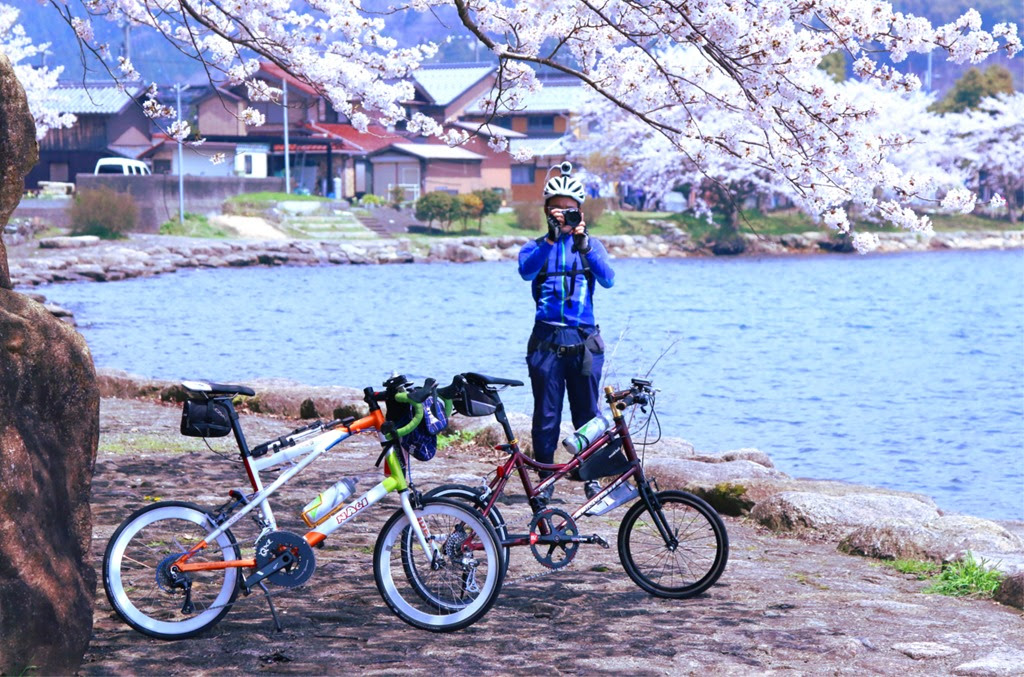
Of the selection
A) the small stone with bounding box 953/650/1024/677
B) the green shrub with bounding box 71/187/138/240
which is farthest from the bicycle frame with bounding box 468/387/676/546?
the green shrub with bounding box 71/187/138/240

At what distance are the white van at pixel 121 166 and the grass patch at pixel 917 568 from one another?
182 feet

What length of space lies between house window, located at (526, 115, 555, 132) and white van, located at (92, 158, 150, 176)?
2182 centimetres

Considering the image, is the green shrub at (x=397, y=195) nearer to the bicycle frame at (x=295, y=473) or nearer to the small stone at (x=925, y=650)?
the bicycle frame at (x=295, y=473)

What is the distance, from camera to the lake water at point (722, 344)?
1698cm

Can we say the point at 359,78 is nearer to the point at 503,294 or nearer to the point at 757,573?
the point at 757,573

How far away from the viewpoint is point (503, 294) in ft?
130

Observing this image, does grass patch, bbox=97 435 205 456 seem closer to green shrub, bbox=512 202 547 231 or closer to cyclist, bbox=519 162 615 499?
cyclist, bbox=519 162 615 499

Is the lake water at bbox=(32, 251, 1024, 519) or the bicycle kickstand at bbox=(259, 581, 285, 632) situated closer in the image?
the bicycle kickstand at bbox=(259, 581, 285, 632)

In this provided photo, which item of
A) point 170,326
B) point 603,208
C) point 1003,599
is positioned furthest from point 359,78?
point 603,208

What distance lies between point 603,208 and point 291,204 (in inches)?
604


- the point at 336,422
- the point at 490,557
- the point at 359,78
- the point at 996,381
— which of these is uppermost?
the point at 359,78

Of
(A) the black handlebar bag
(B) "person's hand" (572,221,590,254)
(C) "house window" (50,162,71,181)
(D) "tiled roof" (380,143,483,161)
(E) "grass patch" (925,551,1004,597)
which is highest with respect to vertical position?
(D) "tiled roof" (380,143,483,161)

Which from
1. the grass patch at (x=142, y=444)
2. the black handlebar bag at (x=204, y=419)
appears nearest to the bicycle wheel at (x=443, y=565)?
the black handlebar bag at (x=204, y=419)

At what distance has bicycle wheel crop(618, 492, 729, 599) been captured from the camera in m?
6.48
